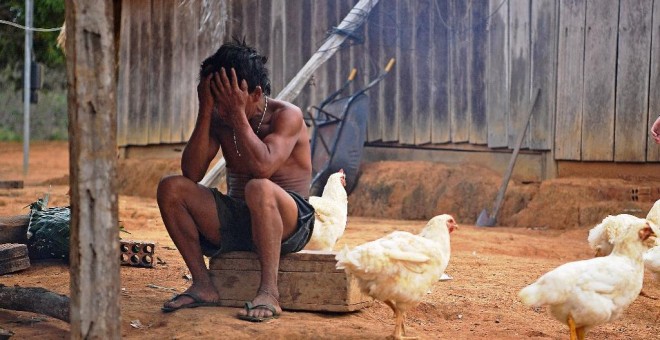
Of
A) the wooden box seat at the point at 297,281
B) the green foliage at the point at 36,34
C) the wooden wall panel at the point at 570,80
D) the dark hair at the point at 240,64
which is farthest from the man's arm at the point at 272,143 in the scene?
the green foliage at the point at 36,34

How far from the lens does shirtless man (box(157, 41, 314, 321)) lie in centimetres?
498

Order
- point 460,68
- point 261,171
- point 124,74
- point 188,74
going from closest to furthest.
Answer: point 261,171, point 460,68, point 188,74, point 124,74

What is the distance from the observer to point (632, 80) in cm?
1057

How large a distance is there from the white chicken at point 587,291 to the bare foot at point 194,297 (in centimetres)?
179

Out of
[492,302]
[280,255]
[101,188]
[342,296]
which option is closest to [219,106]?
[280,255]

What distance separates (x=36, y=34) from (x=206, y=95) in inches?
774

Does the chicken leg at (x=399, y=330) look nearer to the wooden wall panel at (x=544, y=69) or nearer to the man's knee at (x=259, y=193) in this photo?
the man's knee at (x=259, y=193)

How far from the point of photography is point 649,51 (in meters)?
10.4

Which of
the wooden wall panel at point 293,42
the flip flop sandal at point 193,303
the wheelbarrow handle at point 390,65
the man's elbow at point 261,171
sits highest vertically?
the wooden wall panel at point 293,42

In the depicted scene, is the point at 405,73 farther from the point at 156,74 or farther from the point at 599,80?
the point at 156,74

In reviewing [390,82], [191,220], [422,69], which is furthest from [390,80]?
[191,220]

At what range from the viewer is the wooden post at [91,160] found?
11.5ft

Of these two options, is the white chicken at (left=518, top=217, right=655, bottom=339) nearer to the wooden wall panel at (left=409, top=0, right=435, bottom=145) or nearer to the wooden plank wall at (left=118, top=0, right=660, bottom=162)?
the wooden plank wall at (left=118, top=0, right=660, bottom=162)

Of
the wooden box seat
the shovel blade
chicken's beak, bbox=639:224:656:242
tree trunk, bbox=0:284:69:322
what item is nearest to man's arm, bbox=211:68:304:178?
the wooden box seat
